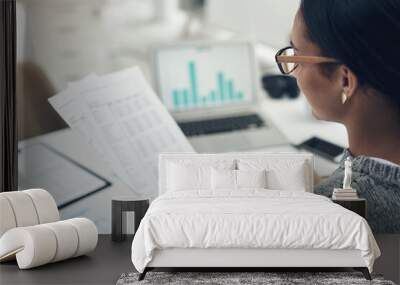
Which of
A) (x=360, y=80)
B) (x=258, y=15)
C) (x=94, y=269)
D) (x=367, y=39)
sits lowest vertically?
(x=94, y=269)

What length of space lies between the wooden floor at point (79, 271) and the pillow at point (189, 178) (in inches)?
29.8

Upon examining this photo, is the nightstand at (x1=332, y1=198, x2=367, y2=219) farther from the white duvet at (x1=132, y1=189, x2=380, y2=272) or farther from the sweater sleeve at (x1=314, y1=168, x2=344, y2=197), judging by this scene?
the white duvet at (x1=132, y1=189, x2=380, y2=272)

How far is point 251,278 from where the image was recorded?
16.2 ft

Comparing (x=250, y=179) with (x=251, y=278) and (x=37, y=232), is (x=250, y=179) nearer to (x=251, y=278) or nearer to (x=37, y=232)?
(x=251, y=278)

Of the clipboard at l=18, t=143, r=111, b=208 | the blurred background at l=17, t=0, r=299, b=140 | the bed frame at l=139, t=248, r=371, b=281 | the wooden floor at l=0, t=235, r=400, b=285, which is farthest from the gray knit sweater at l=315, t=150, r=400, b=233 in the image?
the clipboard at l=18, t=143, r=111, b=208

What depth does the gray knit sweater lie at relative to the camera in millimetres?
6578

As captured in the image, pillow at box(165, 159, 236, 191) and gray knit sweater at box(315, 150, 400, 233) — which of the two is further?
gray knit sweater at box(315, 150, 400, 233)

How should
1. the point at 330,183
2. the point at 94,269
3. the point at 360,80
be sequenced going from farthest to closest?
the point at 330,183 → the point at 360,80 → the point at 94,269

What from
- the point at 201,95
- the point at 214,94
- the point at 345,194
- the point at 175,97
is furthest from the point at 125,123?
the point at 345,194

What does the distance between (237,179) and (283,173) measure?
16.5 inches

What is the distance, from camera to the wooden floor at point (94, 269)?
4.96m

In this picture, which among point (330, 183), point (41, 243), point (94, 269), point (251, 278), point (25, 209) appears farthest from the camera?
point (330, 183)

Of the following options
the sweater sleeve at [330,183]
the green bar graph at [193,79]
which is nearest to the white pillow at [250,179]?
the sweater sleeve at [330,183]

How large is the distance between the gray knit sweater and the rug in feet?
4.95
